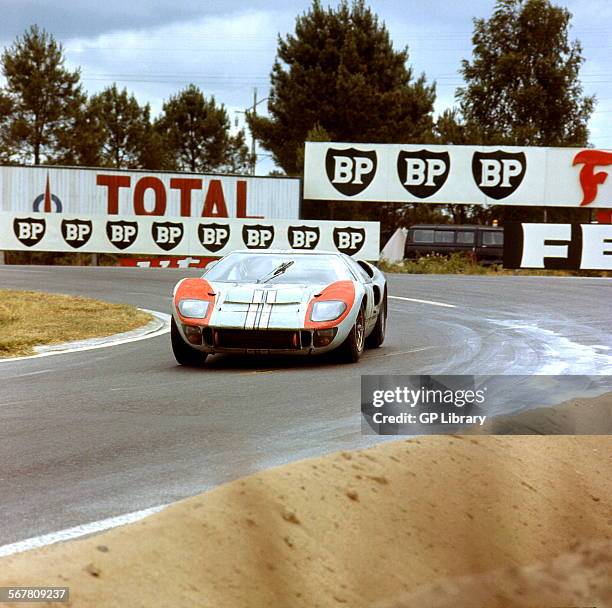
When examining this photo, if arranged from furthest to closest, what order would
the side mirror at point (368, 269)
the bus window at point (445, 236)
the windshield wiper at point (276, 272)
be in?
the bus window at point (445, 236) → the side mirror at point (368, 269) → the windshield wiper at point (276, 272)

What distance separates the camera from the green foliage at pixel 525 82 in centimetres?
4919

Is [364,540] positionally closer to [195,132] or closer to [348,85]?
[348,85]

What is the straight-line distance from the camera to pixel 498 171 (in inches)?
1342

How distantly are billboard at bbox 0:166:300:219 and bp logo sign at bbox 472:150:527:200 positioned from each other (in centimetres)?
635

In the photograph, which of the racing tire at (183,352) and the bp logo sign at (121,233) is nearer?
the racing tire at (183,352)

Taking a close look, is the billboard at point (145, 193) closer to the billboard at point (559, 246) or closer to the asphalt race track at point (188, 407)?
the billboard at point (559, 246)

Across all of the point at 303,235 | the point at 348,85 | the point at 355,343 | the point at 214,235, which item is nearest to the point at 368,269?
the point at 355,343

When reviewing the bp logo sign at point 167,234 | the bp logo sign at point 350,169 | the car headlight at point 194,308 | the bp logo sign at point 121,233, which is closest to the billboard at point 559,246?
the bp logo sign at point 350,169

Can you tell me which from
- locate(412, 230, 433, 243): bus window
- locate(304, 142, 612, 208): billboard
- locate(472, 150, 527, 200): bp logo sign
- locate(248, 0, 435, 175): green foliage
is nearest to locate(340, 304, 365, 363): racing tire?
locate(304, 142, 612, 208): billboard

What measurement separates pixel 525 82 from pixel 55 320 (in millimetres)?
42645

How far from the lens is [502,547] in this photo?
13.4 ft

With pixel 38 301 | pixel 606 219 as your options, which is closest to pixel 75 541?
pixel 38 301

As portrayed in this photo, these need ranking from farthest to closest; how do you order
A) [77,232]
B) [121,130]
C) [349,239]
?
[121,130] < [77,232] < [349,239]

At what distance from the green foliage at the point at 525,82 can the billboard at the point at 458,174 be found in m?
14.6
